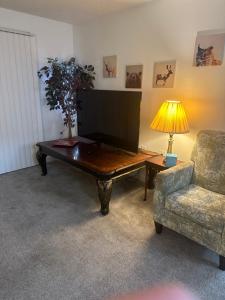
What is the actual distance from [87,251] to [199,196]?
3.61ft

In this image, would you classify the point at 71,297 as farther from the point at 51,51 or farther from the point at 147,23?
the point at 51,51

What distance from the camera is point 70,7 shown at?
2.77 meters

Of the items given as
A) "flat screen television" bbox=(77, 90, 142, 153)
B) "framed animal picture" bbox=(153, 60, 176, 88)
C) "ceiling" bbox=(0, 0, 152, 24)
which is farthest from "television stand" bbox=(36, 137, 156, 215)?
"ceiling" bbox=(0, 0, 152, 24)

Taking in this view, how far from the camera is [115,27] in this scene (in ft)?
9.73

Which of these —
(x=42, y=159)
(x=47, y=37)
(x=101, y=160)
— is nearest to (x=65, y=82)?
(x=47, y=37)

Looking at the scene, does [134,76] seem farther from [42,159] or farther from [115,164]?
[42,159]

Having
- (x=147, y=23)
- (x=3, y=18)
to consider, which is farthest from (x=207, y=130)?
(x=3, y=18)

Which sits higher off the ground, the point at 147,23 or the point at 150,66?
the point at 147,23

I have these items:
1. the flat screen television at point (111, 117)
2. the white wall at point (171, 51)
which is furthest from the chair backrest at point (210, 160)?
the flat screen television at point (111, 117)

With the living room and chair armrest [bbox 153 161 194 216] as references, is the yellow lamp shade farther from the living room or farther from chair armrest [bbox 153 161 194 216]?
chair armrest [bbox 153 161 194 216]

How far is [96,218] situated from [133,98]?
139cm

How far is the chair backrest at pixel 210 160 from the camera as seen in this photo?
207 centimetres

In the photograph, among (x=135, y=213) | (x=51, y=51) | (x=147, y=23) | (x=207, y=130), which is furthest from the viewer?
(x=51, y=51)

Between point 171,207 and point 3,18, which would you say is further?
point 3,18
